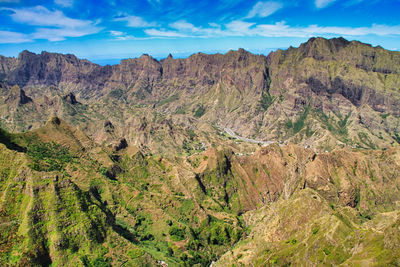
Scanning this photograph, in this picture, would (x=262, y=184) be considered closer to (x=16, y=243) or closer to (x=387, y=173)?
(x=387, y=173)

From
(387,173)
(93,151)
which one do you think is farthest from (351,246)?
(387,173)

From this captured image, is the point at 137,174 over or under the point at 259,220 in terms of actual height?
over

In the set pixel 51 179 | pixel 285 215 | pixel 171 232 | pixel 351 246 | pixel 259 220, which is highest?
pixel 51 179

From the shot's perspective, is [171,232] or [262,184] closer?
[171,232]

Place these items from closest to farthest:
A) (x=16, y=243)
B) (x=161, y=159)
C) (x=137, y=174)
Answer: (x=16, y=243) → (x=137, y=174) → (x=161, y=159)

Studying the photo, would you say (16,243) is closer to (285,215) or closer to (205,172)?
(285,215)

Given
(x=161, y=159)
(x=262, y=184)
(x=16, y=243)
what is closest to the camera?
(x=16, y=243)

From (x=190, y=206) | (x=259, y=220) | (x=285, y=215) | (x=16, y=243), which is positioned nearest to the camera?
(x=16, y=243)

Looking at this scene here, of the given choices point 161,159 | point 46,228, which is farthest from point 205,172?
point 46,228

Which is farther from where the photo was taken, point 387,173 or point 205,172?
point 387,173
